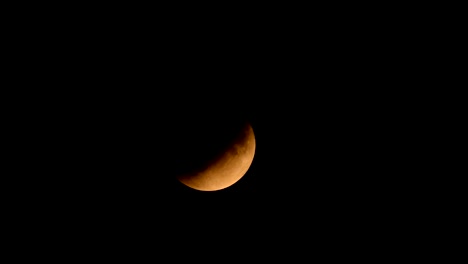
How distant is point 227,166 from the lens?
2.35 meters

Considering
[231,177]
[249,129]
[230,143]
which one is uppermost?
[249,129]

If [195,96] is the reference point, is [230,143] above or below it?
below

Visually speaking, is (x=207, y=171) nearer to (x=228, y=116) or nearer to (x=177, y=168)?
(x=177, y=168)

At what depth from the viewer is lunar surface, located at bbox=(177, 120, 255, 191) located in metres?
2.33

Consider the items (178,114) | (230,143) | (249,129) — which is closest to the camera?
(178,114)

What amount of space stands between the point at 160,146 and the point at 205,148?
0.36 metres

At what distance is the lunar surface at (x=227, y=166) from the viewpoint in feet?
7.63

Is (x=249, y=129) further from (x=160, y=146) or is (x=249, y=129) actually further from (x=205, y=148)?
(x=160, y=146)

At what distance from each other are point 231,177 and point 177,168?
466 mm

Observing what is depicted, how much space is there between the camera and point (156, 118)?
2.19 meters

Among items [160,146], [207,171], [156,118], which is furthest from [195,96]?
[207,171]

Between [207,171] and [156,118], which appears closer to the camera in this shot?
[156,118]

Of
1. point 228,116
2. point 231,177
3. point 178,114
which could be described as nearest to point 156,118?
point 178,114

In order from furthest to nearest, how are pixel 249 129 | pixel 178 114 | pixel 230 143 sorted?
pixel 249 129, pixel 230 143, pixel 178 114
